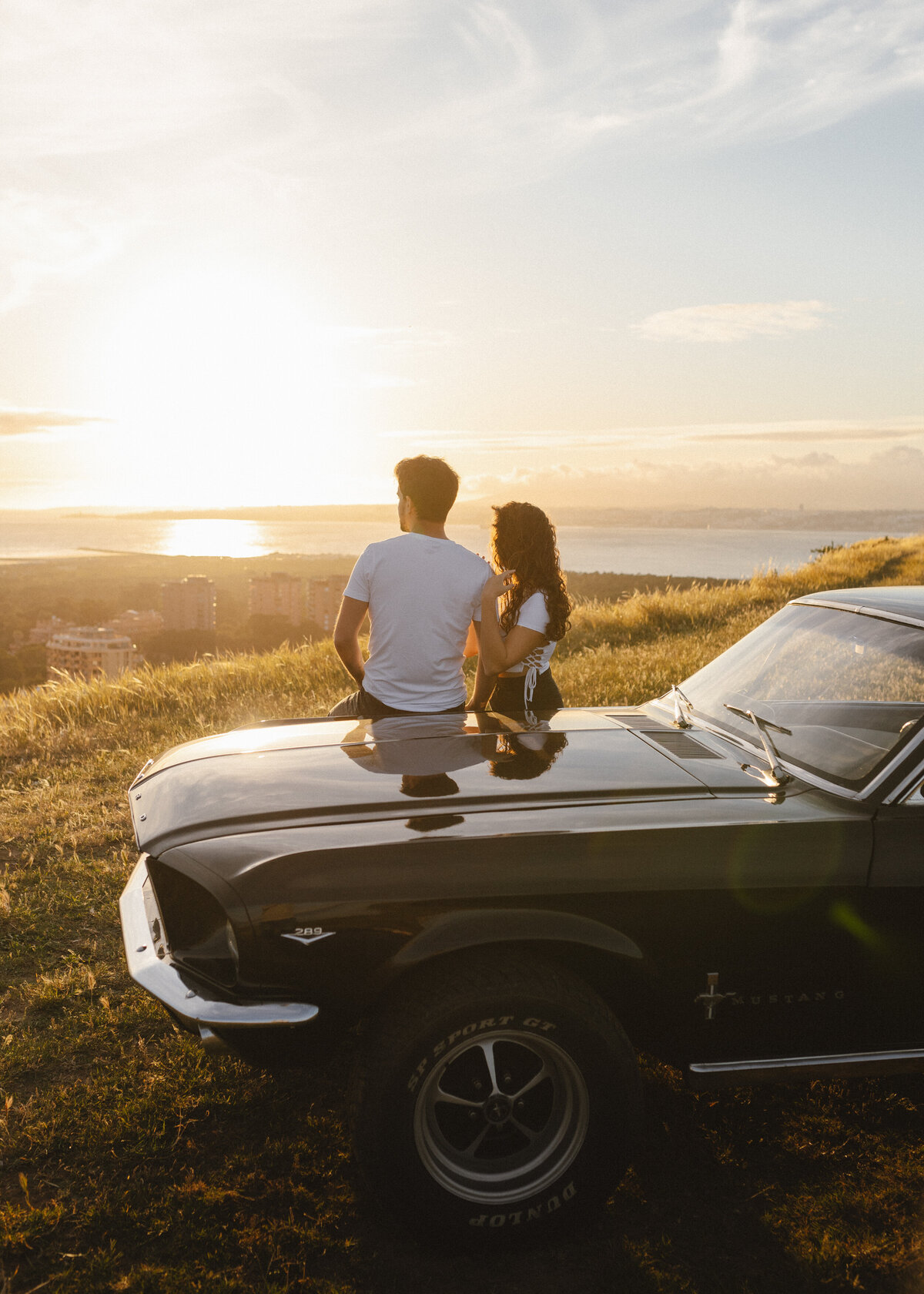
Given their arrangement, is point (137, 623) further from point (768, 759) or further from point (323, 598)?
point (768, 759)

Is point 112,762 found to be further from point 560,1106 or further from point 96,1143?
point 560,1106

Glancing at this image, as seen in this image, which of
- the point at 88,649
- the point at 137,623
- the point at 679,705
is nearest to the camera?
the point at 679,705

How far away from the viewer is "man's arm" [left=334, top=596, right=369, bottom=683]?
3805 mm

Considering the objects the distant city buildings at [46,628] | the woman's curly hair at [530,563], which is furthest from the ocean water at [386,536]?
the distant city buildings at [46,628]

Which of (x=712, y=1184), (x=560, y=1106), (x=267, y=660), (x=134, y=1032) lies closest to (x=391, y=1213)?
(x=560, y=1106)

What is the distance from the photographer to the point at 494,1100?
2.20 m

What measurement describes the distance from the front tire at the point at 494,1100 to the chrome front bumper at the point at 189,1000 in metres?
0.24

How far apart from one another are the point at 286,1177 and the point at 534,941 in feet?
3.66

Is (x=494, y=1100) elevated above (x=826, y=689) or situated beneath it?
situated beneath

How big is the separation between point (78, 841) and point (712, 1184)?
4045 mm

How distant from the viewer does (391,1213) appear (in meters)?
2.18

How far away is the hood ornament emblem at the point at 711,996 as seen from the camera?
2.31 metres

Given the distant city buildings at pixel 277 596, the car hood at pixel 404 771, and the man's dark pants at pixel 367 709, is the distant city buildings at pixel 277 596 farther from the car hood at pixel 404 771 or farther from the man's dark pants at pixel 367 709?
the car hood at pixel 404 771

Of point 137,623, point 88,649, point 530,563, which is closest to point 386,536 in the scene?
point 530,563
